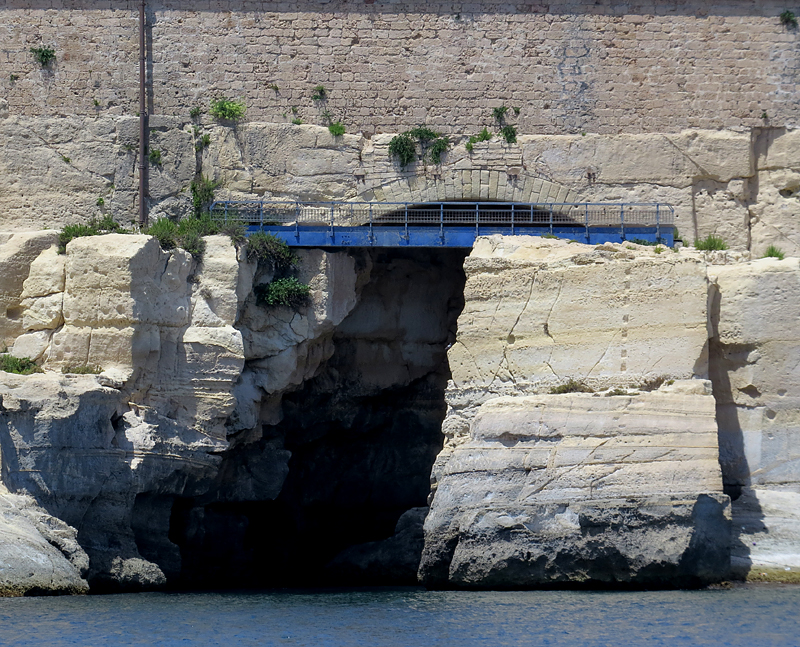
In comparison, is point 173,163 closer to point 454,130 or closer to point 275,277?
point 275,277

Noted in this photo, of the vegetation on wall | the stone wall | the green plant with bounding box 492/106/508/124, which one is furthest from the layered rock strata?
the green plant with bounding box 492/106/508/124

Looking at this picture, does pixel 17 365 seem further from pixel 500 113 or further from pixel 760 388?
pixel 760 388

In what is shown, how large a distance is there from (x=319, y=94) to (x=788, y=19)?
7.55m

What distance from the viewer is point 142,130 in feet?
75.7

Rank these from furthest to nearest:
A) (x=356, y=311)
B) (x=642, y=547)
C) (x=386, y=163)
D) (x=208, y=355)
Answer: (x=356, y=311) → (x=386, y=163) → (x=208, y=355) → (x=642, y=547)

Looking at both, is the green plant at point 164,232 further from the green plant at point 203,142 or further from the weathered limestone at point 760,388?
the weathered limestone at point 760,388

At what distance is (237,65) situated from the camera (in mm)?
23297

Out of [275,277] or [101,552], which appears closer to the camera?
[101,552]

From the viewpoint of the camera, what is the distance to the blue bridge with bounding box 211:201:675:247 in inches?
882

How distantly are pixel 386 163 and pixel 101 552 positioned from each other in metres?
7.53

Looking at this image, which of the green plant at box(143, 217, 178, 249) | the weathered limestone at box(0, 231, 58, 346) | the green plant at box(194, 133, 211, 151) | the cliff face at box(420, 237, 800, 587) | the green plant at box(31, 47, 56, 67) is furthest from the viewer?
the green plant at box(31, 47, 56, 67)

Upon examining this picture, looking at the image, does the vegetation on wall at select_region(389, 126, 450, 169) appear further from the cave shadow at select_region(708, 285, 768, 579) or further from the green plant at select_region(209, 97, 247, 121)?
the cave shadow at select_region(708, 285, 768, 579)

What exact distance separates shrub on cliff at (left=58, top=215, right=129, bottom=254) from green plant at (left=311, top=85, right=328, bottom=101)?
372 centimetres

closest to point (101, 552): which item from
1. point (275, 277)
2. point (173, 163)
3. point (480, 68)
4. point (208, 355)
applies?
point (208, 355)
